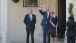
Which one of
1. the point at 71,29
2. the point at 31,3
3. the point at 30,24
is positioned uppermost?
the point at 31,3

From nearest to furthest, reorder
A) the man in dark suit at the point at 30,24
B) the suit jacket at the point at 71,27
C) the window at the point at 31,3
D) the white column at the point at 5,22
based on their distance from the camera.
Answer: the suit jacket at the point at 71,27 < the man in dark suit at the point at 30,24 < the white column at the point at 5,22 < the window at the point at 31,3

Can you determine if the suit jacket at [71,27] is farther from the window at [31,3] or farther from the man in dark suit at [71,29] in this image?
the window at [31,3]

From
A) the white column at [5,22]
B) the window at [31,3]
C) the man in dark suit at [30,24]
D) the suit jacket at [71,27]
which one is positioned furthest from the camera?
the window at [31,3]

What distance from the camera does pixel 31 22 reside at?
16047 mm

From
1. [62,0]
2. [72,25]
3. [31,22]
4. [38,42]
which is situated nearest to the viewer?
[72,25]

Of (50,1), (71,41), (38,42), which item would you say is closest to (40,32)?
(38,42)

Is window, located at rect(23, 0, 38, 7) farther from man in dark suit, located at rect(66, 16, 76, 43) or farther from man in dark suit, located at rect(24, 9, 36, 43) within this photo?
man in dark suit, located at rect(66, 16, 76, 43)

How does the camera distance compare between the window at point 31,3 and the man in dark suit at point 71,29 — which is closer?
the man in dark suit at point 71,29

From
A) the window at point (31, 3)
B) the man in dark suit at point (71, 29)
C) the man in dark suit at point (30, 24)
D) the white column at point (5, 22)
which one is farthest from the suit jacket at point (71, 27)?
the window at point (31, 3)

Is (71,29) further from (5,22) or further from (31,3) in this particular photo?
(31,3)

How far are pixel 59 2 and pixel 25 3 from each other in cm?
213

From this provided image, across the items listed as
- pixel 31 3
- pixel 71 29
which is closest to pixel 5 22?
pixel 31 3

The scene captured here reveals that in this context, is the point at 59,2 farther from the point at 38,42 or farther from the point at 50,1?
the point at 38,42

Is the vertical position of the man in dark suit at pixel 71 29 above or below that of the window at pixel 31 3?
below
